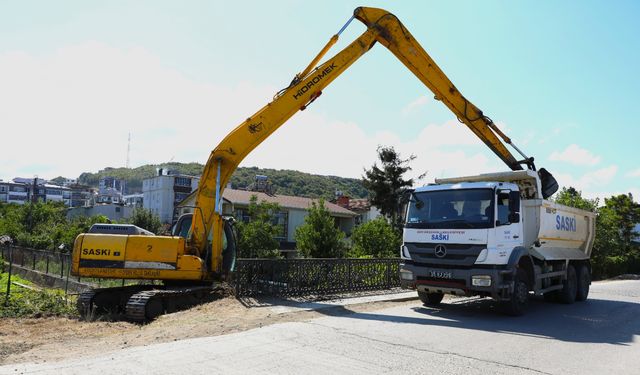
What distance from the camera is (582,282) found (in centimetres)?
1400

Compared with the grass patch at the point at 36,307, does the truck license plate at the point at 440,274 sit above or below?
above

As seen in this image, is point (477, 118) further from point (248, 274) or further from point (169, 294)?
point (169, 294)

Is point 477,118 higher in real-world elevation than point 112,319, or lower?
higher

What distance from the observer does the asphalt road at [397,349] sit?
6000 millimetres

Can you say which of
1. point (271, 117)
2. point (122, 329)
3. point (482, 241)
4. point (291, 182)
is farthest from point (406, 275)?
point (291, 182)

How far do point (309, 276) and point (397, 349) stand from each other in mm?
5632

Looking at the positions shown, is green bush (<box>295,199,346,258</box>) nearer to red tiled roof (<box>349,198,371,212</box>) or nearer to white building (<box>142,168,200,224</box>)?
red tiled roof (<box>349,198,371,212</box>)

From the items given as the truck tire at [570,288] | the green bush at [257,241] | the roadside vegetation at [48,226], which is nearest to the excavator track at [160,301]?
the truck tire at [570,288]

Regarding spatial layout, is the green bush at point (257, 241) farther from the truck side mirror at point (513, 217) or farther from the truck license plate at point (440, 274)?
the truck side mirror at point (513, 217)

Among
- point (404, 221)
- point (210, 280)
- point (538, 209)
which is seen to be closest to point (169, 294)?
point (210, 280)

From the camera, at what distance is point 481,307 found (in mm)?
11898

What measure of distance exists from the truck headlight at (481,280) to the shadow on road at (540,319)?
2.54 feet

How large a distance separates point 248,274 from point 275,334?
3.84m

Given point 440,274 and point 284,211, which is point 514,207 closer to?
point 440,274
